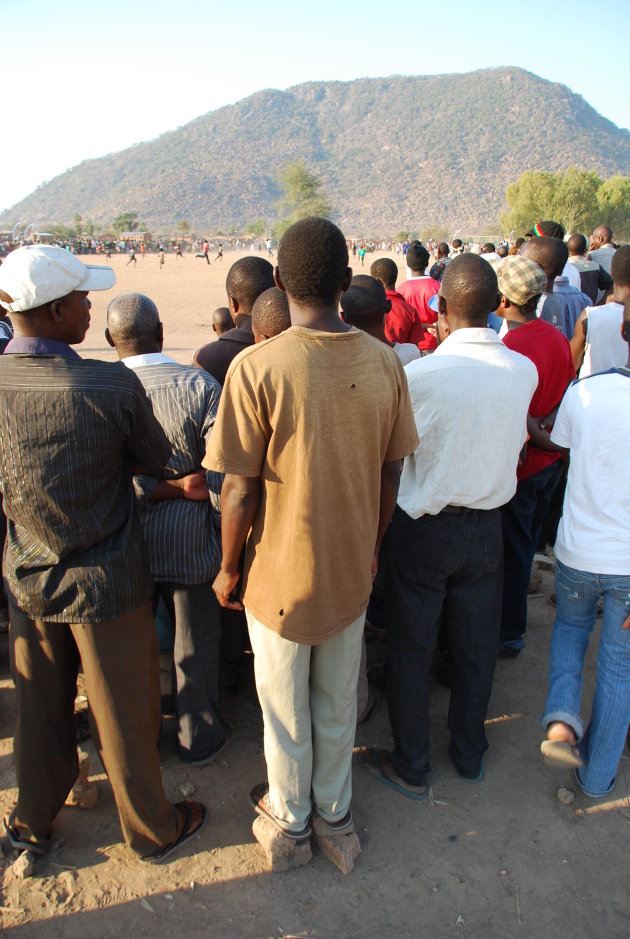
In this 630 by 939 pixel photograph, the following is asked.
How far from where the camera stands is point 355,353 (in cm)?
191

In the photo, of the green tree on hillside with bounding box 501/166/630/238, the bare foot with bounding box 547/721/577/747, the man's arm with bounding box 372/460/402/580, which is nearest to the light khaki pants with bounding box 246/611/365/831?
the man's arm with bounding box 372/460/402/580

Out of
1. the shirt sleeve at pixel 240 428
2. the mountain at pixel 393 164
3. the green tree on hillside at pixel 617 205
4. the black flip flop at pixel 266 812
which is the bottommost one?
the black flip flop at pixel 266 812

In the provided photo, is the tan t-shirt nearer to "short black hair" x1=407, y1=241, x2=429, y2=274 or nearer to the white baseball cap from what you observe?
the white baseball cap

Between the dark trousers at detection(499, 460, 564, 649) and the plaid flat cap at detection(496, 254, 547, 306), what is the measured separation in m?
0.96

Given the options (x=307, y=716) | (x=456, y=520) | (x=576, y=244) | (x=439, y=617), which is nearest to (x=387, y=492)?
(x=456, y=520)

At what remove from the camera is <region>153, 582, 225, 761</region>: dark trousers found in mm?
2738

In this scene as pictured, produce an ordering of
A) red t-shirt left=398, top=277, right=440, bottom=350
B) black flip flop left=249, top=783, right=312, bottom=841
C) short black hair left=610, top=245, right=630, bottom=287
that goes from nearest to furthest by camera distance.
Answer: black flip flop left=249, top=783, right=312, bottom=841 < short black hair left=610, top=245, right=630, bottom=287 < red t-shirt left=398, top=277, right=440, bottom=350

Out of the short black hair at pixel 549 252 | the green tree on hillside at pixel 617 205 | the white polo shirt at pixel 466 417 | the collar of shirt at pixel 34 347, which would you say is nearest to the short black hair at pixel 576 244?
the short black hair at pixel 549 252

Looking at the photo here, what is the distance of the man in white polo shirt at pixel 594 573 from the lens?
245 centimetres

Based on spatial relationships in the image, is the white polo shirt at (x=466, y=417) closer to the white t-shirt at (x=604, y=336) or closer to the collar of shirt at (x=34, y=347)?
the collar of shirt at (x=34, y=347)

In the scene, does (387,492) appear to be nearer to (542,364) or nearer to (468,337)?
(468,337)

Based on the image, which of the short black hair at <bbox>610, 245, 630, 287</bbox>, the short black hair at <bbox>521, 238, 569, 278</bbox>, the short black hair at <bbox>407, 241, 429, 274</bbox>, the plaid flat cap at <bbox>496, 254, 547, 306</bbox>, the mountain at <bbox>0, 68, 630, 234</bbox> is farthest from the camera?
the mountain at <bbox>0, 68, 630, 234</bbox>

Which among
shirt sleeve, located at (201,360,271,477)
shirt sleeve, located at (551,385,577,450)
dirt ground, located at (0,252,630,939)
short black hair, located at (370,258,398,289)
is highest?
short black hair, located at (370,258,398,289)

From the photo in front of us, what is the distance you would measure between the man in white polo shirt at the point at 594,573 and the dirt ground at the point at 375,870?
A: 13.0 inches
